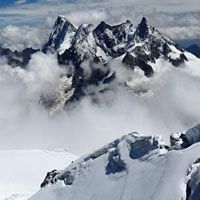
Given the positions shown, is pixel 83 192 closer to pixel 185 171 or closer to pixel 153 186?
pixel 153 186

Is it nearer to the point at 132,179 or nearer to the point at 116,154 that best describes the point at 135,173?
the point at 132,179

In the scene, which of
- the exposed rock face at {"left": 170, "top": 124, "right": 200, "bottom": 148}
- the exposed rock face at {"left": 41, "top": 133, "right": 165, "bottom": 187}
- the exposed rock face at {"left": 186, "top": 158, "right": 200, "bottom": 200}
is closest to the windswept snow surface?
the exposed rock face at {"left": 41, "top": 133, "right": 165, "bottom": 187}

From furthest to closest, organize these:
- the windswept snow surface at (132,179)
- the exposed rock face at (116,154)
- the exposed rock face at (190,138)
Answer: the exposed rock face at (116,154) < the exposed rock face at (190,138) < the windswept snow surface at (132,179)

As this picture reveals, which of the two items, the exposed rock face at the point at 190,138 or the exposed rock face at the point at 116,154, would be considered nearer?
the exposed rock face at the point at 190,138

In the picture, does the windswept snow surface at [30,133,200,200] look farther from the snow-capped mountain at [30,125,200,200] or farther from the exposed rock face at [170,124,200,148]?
the exposed rock face at [170,124,200,148]

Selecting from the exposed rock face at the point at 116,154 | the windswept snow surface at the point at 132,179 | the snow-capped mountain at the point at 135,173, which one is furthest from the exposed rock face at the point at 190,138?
the exposed rock face at the point at 116,154

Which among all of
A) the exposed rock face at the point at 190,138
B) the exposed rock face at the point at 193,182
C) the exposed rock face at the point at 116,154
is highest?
the exposed rock face at the point at 193,182

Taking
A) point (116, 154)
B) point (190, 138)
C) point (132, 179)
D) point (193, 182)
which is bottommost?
point (116, 154)

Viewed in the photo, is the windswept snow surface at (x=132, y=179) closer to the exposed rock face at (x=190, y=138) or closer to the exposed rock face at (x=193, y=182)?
the exposed rock face at (x=193, y=182)

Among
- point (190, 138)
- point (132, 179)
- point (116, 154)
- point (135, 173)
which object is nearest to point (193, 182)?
point (190, 138)
